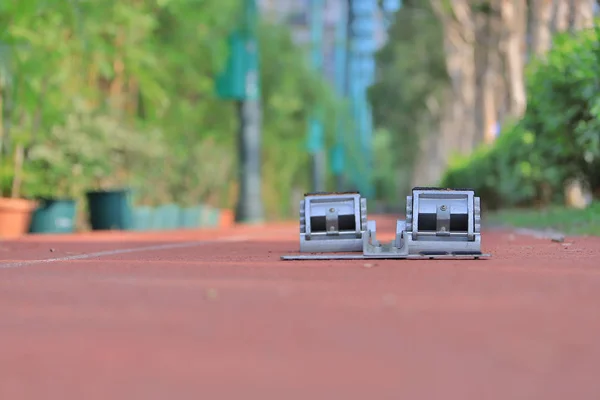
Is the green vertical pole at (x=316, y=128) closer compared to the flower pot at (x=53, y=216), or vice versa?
the flower pot at (x=53, y=216)

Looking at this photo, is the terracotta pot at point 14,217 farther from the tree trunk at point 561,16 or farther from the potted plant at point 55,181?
the tree trunk at point 561,16

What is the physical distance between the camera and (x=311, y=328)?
7027 millimetres

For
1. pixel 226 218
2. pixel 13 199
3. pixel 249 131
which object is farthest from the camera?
pixel 226 218

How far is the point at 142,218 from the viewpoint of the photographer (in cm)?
3312

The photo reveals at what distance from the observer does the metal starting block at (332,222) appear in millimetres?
15773

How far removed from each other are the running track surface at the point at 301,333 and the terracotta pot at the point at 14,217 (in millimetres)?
13376

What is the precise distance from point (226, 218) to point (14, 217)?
770 inches

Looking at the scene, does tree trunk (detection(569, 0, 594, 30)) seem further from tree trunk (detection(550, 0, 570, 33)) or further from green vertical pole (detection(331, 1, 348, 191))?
green vertical pole (detection(331, 1, 348, 191))

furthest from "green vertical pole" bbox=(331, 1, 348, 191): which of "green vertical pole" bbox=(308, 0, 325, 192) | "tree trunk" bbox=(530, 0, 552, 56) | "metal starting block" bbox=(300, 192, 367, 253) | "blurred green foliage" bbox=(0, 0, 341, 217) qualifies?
"metal starting block" bbox=(300, 192, 367, 253)

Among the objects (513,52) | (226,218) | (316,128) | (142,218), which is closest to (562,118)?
(142,218)

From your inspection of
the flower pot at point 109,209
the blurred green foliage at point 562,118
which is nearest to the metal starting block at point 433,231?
the blurred green foliage at point 562,118

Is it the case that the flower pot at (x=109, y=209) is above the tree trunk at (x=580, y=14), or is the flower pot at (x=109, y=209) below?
below

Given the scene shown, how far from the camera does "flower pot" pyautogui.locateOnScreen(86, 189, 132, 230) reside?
3087cm

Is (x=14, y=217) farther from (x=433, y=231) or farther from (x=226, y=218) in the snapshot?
(x=226, y=218)
